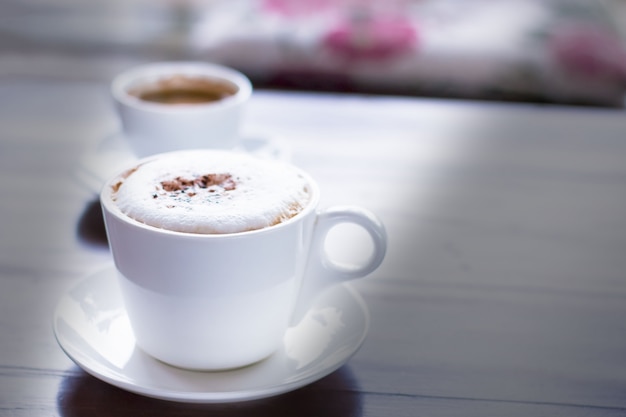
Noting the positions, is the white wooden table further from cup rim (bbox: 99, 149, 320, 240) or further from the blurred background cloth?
the blurred background cloth

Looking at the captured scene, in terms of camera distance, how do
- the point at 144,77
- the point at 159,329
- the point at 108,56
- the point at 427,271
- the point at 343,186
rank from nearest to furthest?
the point at 159,329 < the point at 427,271 < the point at 343,186 < the point at 144,77 < the point at 108,56

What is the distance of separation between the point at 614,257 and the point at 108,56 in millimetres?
1572

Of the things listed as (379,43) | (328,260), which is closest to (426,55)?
(379,43)

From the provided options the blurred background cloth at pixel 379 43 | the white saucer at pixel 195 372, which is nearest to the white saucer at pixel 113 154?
the white saucer at pixel 195 372

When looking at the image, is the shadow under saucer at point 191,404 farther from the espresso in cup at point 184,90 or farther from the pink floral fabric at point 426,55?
the pink floral fabric at point 426,55

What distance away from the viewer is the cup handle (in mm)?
479

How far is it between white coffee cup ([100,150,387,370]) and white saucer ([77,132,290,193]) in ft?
0.85

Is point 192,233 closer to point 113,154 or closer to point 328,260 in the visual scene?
point 328,260

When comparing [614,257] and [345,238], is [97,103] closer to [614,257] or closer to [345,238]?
[345,238]

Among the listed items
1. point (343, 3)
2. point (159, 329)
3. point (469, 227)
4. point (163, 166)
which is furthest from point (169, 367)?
point (343, 3)

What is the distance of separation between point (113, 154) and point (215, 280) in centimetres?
41

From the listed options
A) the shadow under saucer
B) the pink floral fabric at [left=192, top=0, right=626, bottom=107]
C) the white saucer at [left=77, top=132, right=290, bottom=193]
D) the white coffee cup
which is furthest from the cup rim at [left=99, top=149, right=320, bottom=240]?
the pink floral fabric at [left=192, top=0, right=626, bottom=107]

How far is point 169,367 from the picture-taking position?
0.47 meters

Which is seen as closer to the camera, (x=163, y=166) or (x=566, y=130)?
(x=163, y=166)
